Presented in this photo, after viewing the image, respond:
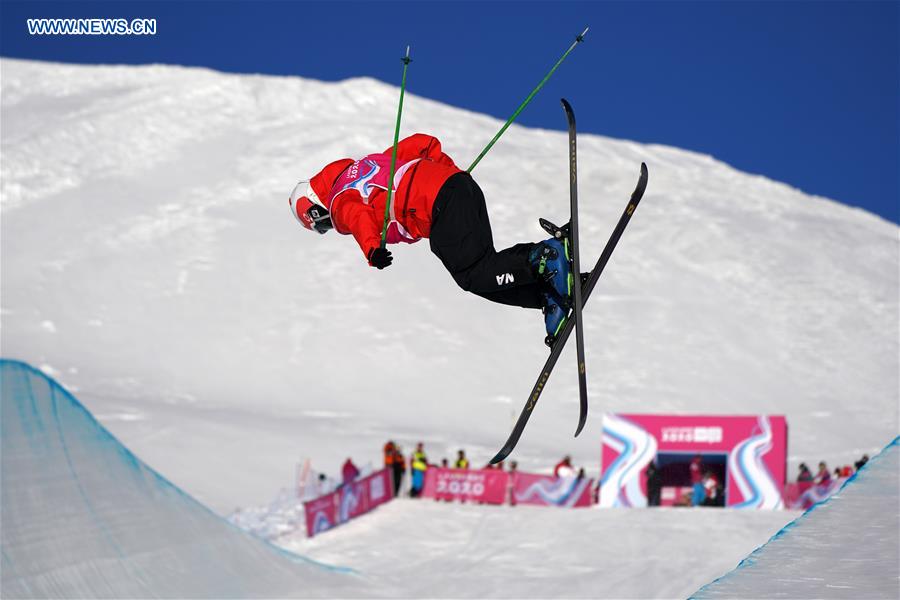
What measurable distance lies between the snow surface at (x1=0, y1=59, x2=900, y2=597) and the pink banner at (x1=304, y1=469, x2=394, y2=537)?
27 centimetres

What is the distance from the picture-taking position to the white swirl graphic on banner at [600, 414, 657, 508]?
16938mm

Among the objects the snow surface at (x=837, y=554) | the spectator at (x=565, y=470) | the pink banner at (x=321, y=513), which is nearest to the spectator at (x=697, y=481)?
the spectator at (x=565, y=470)

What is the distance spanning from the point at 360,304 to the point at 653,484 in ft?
72.8

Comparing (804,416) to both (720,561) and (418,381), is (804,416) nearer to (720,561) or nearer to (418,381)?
(418,381)

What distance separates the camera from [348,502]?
1700 cm

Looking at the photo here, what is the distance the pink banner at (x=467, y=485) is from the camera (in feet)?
58.7

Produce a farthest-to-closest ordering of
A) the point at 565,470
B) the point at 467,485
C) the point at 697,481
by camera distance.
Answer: the point at 467,485 → the point at 565,470 → the point at 697,481

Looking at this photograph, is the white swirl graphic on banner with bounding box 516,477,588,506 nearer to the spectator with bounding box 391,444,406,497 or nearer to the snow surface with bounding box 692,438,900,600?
the spectator with bounding box 391,444,406,497

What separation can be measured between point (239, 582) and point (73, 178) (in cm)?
3926

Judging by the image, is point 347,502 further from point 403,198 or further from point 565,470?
point 403,198

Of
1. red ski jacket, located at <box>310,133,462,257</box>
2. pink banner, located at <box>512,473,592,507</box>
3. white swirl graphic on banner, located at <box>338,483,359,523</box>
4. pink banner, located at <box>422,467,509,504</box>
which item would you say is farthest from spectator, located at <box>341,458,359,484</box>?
red ski jacket, located at <box>310,133,462,257</box>

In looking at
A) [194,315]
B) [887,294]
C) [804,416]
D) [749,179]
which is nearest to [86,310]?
[194,315]

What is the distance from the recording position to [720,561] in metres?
13.6

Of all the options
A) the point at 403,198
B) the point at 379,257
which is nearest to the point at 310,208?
the point at 403,198
